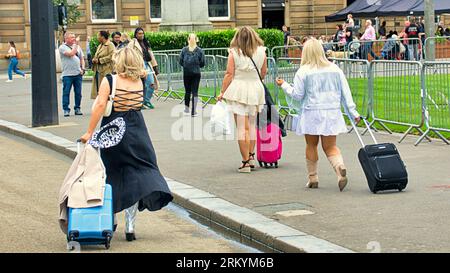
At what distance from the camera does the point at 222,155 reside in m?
14.8

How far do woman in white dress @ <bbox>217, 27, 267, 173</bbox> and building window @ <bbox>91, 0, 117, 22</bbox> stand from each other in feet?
138

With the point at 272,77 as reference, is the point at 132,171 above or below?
below

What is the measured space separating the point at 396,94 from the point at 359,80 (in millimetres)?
1728

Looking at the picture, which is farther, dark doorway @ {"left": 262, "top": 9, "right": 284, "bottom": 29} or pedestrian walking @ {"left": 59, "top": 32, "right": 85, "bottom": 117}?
dark doorway @ {"left": 262, "top": 9, "right": 284, "bottom": 29}

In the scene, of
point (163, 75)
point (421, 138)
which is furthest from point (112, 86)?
point (163, 75)

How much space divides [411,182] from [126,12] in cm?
4449

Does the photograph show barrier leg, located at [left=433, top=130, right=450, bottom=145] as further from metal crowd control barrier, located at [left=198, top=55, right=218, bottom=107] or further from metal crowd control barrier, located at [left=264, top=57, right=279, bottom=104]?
metal crowd control barrier, located at [left=198, top=55, right=218, bottom=107]

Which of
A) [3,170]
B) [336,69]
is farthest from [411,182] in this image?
[3,170]

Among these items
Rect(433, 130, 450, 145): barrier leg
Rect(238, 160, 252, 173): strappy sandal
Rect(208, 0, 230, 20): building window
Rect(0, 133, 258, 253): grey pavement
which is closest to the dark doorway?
Rect(208, 0, 230, 20): building window

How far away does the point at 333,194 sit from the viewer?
11180mm

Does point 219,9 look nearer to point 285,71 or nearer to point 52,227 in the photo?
point 285,71

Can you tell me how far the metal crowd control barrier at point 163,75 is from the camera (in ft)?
87.6

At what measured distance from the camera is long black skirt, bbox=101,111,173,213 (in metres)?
9.31
